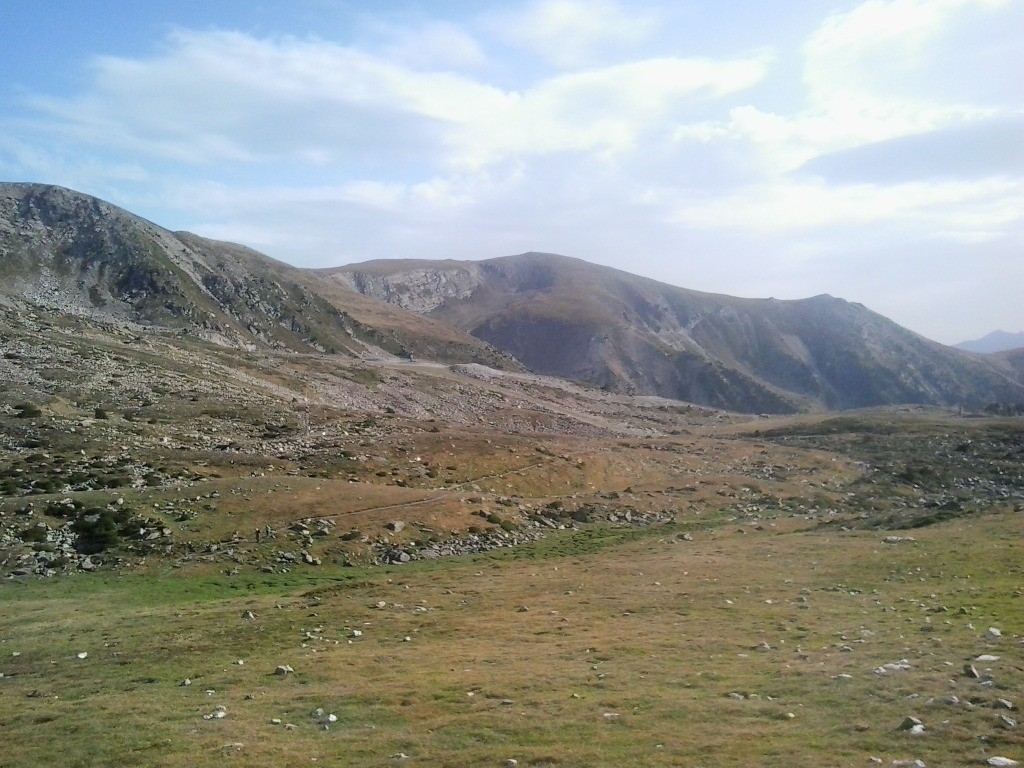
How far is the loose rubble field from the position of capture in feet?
43.3

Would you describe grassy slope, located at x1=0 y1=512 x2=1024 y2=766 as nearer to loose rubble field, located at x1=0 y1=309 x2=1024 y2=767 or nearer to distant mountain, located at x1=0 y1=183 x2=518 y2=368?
loose rubble field, located at x1=0 y1=309 x2=1024 y2=767

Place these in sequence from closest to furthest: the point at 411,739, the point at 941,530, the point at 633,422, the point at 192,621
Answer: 1. the point at 411,739
2. the point at 192,621
3. the point at 941,530
4. the point at 633,422

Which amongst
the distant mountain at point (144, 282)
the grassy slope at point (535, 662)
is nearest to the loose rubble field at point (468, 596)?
the grassy slope at point (535, 662)

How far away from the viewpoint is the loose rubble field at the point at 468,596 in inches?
520

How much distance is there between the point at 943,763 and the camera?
34.0 ft

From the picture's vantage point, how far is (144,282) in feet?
445

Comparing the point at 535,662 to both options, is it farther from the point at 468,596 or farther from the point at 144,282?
the point at 144,282

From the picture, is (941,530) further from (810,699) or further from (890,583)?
(810,699)

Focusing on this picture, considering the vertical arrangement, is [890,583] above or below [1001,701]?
below

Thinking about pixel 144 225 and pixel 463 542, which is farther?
pixel 144 225

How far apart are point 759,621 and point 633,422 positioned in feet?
334

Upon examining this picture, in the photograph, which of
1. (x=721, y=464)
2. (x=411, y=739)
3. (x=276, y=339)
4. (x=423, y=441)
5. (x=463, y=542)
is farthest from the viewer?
(x=276, y=339)

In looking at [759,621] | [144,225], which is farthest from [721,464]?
[144,225]

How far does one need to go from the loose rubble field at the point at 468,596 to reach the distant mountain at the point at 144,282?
6250 centimetres
